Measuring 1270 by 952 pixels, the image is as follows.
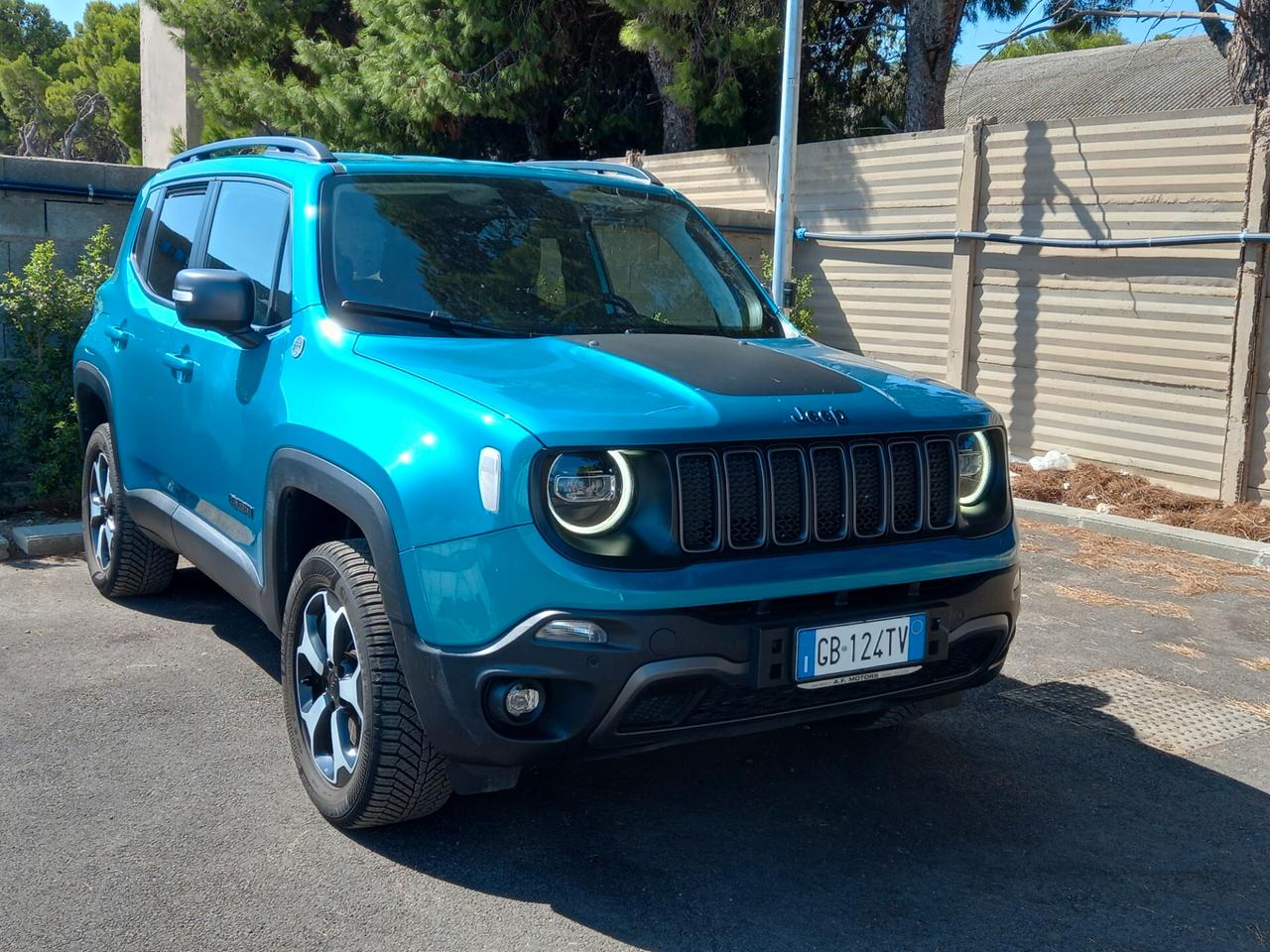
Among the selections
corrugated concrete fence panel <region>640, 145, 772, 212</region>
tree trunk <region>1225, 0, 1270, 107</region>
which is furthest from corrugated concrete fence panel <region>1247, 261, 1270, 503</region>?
corrugated concrete fence panel <region>640, 145, 772, 212</region>

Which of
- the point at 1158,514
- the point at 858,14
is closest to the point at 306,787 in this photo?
the point at 1158,514

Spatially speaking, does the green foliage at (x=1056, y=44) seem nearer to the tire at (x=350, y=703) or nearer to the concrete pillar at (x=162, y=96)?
the concrete pillar at (x=162, y=96)

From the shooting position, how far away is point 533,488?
3127 mm

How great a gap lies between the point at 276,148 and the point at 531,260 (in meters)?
1.22

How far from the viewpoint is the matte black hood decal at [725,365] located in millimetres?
3561

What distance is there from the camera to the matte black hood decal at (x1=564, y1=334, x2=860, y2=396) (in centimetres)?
356

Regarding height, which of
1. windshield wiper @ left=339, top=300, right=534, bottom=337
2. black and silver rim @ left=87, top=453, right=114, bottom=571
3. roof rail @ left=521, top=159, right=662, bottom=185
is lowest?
black and silver rim @ left=87, top=453, right=114, bottom=571

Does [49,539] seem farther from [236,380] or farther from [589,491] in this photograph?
[589,491]

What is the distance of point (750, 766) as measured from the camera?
4305 millimetres

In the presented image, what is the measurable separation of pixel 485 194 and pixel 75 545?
11.9ft

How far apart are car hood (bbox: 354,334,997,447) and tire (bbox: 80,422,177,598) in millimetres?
2333

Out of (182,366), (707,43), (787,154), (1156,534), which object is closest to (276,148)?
(182,366)

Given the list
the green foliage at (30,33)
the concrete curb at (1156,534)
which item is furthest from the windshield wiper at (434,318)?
the green foliage at (30,33)

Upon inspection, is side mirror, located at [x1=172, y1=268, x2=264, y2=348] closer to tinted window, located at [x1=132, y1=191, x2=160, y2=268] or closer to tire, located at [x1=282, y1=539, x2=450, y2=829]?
tire, located at [x1=282, y1=539, x2=450, y2=829]
